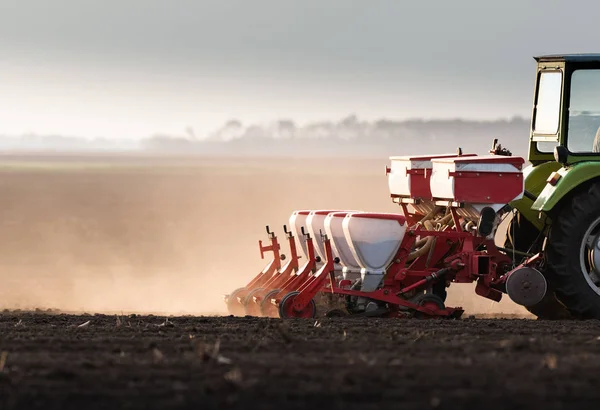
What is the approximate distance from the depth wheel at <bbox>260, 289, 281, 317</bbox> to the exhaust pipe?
2.04 m

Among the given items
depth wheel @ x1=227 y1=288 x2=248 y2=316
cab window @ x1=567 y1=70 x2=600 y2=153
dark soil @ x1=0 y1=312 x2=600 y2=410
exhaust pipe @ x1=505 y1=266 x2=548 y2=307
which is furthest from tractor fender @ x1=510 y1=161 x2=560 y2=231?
dark soil @ x1=0 y1=312 x2=600 y2=410

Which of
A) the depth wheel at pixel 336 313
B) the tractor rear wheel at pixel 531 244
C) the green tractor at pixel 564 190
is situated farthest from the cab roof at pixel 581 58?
the depth wheel at pixel 336 313

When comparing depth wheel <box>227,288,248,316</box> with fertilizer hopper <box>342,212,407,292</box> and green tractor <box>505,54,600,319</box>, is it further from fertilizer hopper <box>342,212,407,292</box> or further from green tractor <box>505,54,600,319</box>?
green tractor <box>505,54,600,319</box>

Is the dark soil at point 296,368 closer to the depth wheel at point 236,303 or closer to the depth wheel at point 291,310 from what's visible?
the depth wheel at point 291,310

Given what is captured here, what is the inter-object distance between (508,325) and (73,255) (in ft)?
57.4

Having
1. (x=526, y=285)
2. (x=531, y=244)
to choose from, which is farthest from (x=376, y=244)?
(x=531, y=244)

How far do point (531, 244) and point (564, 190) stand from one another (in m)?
1.16

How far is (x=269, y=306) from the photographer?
11156mm

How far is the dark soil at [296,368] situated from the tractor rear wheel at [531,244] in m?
2.81

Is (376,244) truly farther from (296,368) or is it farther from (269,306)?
(296,368)

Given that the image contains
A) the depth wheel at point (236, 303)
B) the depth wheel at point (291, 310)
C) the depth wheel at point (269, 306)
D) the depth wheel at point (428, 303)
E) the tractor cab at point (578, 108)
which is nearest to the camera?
the depth wheel at point (291, 310)

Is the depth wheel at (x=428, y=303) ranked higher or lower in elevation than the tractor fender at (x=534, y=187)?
lower

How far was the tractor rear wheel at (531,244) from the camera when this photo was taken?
452 inches

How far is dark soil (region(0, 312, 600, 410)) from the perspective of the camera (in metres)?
5.74
